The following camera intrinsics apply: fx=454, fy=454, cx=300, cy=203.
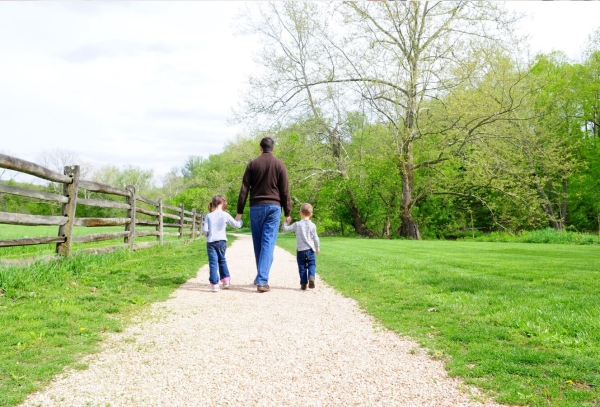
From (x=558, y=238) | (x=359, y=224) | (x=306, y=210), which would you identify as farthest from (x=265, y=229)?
(x=359, y=224)

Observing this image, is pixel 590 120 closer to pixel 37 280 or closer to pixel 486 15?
pixel 486 15

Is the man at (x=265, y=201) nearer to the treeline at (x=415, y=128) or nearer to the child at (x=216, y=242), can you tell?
the child at (x=216, y=242)

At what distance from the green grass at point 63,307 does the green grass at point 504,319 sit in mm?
2845

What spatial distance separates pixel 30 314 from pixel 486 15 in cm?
2135

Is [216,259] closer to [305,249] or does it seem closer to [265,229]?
[265,229]

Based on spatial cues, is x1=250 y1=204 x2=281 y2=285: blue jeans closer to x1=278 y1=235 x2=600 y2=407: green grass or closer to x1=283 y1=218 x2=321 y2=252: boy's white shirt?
x1=283 y1=218 x2=321 y2=252: boy's white shirt

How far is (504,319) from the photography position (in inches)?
Answer: 181

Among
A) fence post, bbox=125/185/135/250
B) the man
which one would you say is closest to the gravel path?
the man

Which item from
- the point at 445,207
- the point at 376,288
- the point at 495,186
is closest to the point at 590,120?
the point at 445,207

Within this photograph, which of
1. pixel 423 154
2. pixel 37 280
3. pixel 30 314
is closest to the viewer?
pixel 30 314

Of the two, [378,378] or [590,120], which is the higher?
[590,120]

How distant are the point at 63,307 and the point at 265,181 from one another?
10.1 ft

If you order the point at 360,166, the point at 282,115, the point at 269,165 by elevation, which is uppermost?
the point at 282,115

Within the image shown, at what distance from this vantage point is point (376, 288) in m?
6.97
